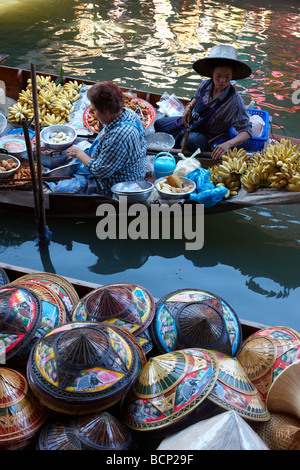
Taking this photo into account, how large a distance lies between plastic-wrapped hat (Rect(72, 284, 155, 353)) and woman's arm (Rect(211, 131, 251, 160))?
8.02ft

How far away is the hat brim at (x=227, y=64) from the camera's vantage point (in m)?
4.46

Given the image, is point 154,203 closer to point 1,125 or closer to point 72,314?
point 72,314

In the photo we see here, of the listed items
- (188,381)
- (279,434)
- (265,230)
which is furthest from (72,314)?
(265,230)

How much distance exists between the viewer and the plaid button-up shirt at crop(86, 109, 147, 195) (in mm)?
3686

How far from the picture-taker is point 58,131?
4.93 metres

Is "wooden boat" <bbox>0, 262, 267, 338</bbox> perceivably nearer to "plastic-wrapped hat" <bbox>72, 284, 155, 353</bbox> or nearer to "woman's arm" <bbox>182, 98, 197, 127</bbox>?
"plastic-wrapped hat" <bbox>72, 284, 155, 353</bbox>

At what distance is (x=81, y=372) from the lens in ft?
6.18

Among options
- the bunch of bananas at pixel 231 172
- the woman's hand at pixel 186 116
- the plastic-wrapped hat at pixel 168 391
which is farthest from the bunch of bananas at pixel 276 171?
the plastic-wrapped hat at pixel 168 391

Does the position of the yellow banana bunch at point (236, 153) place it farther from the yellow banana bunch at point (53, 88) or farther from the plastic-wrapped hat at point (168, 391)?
the yellow banana bunch at point (53, 88)

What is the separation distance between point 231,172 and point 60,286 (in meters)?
2.19

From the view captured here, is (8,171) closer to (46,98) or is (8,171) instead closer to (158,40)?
(46,98)

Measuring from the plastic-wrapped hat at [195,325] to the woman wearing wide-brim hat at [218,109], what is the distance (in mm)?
2367

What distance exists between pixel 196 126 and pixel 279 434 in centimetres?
369
